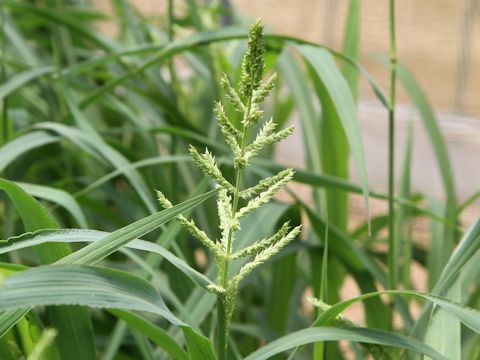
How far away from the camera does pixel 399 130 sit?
2.28 meters

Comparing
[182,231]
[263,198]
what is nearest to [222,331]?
[263,198]

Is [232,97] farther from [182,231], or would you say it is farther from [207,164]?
[182,231]

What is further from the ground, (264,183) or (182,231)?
(264,183)

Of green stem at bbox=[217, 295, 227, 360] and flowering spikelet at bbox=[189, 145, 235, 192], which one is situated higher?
flowering spikelet at bbox=[189, 145, 235, 192]

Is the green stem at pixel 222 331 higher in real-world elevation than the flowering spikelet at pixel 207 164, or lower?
lower

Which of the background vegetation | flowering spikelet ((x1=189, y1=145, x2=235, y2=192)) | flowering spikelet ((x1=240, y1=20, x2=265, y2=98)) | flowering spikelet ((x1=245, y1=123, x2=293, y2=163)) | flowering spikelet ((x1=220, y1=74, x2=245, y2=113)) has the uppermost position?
flowering spikelet ((x1=240, y1=20, x2=265, y2=98))

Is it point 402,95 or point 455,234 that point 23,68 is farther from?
point 402,95

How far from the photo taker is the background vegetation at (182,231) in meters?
0.33

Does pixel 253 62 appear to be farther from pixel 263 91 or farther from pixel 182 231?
pixel 182 231

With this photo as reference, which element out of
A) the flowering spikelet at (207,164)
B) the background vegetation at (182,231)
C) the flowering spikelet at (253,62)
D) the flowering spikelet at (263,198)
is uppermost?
the flowering spikelet at (253,62)

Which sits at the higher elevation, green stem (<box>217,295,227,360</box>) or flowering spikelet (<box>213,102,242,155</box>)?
flowering spikelet (<box>213,102,242,155</box>)

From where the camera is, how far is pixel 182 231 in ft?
2.39

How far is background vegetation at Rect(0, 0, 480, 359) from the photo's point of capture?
335 mm

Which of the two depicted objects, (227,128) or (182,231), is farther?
(182,231)
